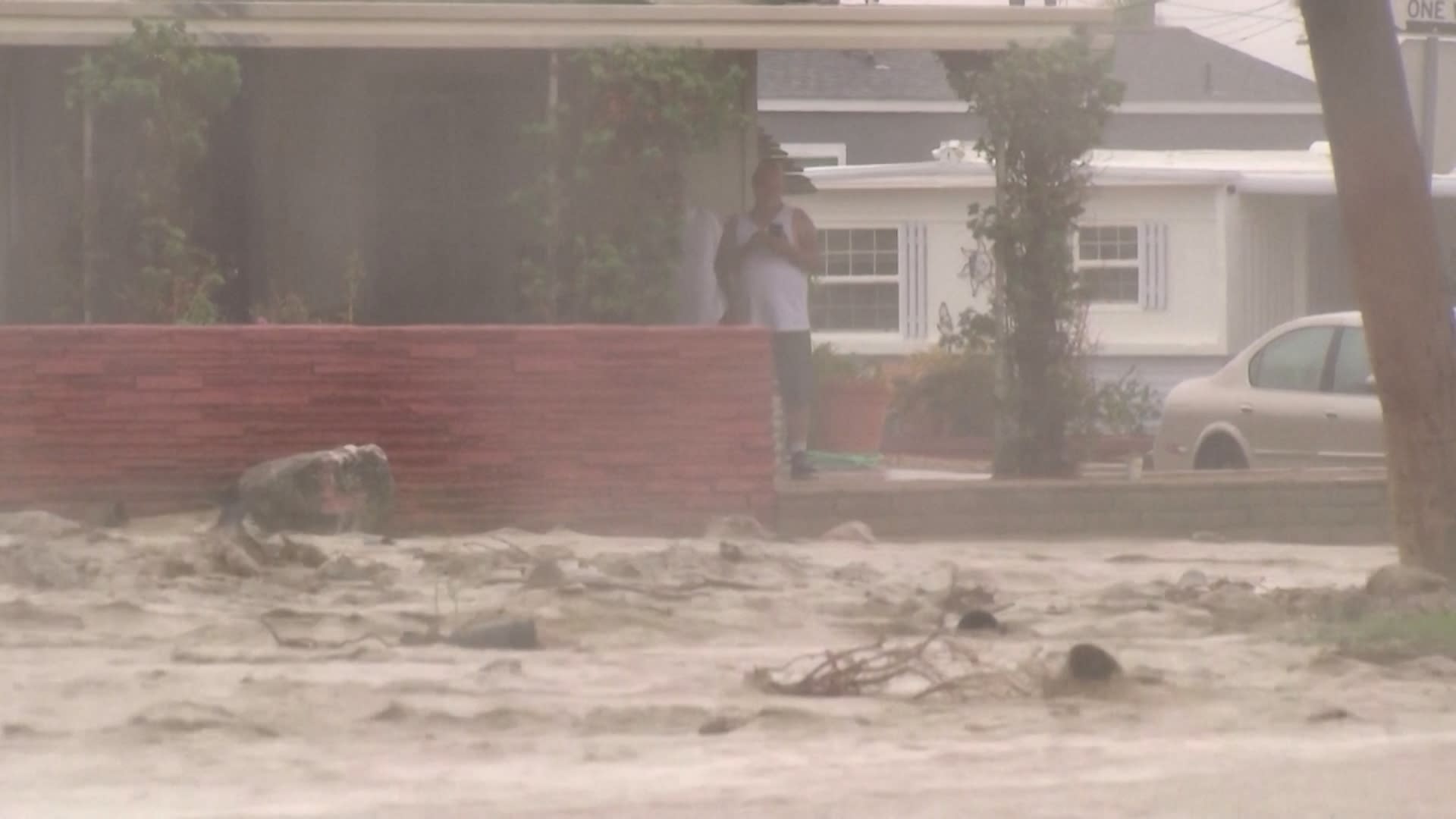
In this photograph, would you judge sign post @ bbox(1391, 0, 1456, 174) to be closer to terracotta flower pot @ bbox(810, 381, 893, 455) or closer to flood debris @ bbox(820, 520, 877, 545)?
flood debris @ bbox(820, 520, 877, 545)

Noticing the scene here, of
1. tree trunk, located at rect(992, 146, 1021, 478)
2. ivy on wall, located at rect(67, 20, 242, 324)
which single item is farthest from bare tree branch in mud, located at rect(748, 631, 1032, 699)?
ivy on wall, located at rect(67, 20, 242, 324)

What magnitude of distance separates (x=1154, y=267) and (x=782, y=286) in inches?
415

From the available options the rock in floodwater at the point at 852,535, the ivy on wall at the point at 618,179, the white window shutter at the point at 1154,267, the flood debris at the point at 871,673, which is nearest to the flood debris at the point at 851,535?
the rock in floodwater at the point at 852,535

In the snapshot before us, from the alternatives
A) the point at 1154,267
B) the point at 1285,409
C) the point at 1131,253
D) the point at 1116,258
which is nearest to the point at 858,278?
the point at 1116,258

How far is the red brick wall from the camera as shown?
436 inches

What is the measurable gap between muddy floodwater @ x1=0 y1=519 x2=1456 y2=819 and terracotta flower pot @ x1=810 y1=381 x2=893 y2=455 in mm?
5208

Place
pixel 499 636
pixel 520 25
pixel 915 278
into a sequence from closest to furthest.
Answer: pixel 499 636 < pixel 520 25 < pixel 915 278

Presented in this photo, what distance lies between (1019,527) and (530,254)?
384 cm

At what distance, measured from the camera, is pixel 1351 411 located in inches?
546

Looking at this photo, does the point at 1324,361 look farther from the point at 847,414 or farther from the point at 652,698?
the point at 652,698

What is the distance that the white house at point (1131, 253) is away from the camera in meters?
22.1

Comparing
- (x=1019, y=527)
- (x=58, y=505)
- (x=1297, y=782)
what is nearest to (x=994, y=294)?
(x=1019, y=527)

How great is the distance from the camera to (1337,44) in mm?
8438

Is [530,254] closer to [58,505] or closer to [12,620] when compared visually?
[58,505]
